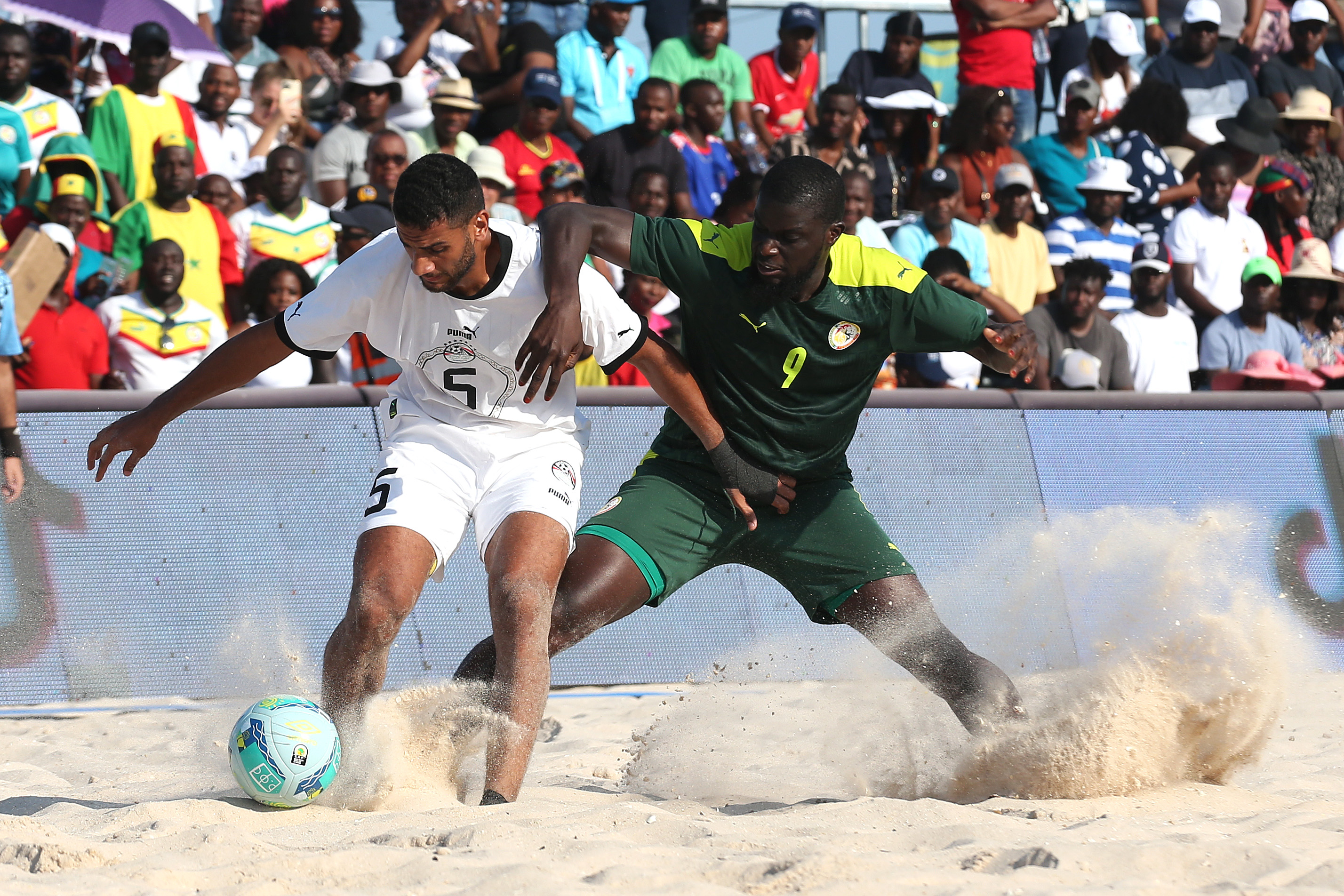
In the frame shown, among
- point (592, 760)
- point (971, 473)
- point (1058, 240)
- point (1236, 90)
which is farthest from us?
point (1236, 90)

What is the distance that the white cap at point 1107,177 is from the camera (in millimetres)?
9969

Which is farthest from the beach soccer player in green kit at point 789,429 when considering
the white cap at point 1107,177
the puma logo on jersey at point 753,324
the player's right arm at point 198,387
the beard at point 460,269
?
the white cap at point 1107,177

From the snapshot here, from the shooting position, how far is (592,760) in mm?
5312

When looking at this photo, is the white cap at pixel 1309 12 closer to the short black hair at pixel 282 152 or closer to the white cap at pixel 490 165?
the white cap at pixel 490 165

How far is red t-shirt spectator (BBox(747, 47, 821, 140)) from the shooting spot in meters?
10.8

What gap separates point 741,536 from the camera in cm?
482

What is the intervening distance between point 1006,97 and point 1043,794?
741cm

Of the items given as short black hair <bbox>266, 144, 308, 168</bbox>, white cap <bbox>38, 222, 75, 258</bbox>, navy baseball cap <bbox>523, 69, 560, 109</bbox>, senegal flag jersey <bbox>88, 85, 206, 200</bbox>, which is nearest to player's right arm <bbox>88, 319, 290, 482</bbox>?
white cap <bbox>38, 222, 75, 258</bbox>

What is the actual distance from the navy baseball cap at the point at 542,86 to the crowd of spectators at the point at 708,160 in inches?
0.7

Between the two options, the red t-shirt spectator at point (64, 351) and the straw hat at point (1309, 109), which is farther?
the straw hat at point (1309, 109)

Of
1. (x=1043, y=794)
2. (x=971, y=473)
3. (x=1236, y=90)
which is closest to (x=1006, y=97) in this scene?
(x=1236, y=90)

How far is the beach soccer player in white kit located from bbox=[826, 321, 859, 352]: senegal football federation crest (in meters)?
0.48

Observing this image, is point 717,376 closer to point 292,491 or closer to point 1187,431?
point 292,491

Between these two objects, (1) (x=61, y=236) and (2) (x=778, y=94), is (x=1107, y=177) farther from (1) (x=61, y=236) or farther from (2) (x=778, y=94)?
(1) (x=61, y=236)
